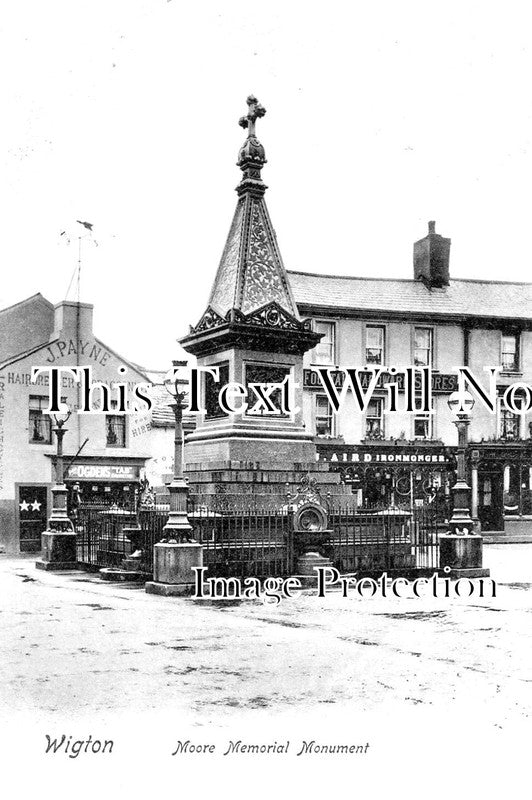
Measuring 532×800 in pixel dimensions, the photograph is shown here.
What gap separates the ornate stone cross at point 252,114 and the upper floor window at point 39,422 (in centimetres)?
1410

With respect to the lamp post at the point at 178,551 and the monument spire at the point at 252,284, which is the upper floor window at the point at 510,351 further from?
the lamp post at the point at 178,551

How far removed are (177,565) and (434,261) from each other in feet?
89.7

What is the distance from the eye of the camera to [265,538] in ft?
50.6

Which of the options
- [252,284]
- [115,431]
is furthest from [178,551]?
[115,431]

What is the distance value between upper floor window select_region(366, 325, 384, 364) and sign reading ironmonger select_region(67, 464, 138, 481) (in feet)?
36.4

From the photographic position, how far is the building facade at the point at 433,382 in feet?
117

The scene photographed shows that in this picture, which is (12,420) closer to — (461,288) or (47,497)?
(47,497)

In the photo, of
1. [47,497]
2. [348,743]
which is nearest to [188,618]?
[348,743]

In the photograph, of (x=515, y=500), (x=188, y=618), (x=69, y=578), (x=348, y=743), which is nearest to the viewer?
(x=348, y=743)

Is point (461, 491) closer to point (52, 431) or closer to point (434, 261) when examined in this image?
point (52, 431)

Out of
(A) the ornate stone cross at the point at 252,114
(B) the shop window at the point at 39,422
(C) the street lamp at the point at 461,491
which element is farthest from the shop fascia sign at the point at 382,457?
(A) the ornate stone cross at the point at 252,114

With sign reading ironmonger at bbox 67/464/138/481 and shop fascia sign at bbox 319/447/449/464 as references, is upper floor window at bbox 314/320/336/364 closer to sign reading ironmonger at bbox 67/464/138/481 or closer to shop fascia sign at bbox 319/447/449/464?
shop fascia sign at bbox 319/447/449/464

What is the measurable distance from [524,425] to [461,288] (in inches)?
255

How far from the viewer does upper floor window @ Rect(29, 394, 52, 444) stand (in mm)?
29312
